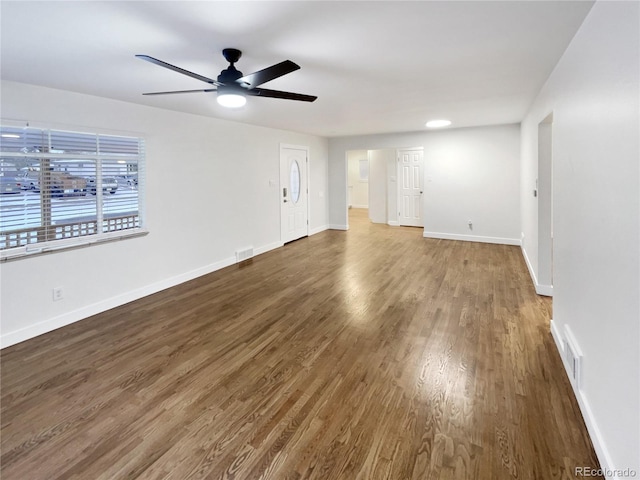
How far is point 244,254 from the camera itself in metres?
5.96

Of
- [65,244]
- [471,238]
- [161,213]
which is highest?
[161,213]

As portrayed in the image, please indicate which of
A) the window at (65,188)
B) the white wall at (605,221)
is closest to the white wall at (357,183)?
the window at (65,188)

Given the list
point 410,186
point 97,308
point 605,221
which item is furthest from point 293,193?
point 605,221

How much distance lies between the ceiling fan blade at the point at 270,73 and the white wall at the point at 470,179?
5709 mm

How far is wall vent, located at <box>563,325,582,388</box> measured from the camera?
2094 mm

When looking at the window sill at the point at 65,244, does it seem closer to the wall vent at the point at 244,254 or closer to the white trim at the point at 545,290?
the wall vent at the point at 244,254

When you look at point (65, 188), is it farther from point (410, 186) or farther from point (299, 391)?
point (410, 186)

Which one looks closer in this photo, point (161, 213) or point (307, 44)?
point (307, 44)

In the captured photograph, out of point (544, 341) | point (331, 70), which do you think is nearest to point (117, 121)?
point (331, 70)

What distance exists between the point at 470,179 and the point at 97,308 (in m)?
6.79

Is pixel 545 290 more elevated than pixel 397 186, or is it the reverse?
pixel 397 186

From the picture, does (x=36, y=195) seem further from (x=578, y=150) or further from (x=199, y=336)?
(x=578, y=150)

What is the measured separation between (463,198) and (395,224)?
2.44m

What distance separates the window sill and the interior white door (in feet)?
21.9
